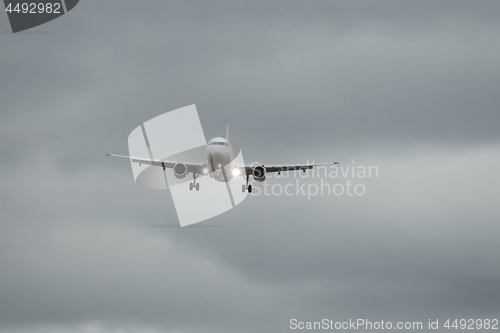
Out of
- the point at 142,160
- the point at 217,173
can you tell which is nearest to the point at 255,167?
the point at 217,173

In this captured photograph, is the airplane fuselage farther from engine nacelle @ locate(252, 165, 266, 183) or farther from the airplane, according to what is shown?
engine nacelle @ locate(252, 165, 266, 183)

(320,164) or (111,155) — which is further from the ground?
(111,155)

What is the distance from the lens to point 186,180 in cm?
15750

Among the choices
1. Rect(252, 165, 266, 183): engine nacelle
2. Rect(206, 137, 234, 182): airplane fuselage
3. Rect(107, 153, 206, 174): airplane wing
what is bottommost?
Rect(252, 165, 266, 183): engine nacelle

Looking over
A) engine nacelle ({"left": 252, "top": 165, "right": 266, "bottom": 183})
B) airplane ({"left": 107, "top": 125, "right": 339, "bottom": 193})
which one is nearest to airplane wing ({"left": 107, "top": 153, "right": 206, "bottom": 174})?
airplane ({"left": 107, "top": 125, "right": 339, "bottom": 193})

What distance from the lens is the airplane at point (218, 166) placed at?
14300 centimetres

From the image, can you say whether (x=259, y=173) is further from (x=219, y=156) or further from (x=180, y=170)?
(x=180, y=170)

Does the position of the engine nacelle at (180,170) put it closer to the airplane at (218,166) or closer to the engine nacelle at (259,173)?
the airplane at (218,166)

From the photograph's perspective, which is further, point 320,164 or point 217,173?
point 320,164

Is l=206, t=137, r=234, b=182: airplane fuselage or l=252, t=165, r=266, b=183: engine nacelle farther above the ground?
l=206, t=137, r=234, b=182: airplane fuselage

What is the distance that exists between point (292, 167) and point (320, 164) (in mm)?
5011

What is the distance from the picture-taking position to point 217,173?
148625mm

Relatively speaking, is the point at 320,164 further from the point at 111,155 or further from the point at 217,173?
the point at 111,155

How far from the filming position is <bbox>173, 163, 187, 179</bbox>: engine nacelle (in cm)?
14738
